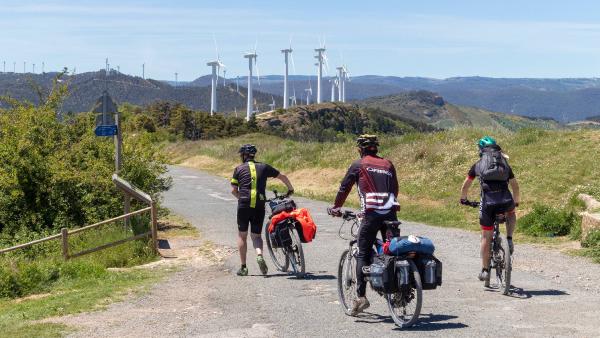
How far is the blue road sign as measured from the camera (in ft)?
56.7

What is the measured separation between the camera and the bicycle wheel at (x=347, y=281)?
9.27 meters

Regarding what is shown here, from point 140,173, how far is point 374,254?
14.2 metres

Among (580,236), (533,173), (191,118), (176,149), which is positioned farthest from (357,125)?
(580,236)

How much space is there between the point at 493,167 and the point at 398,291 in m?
2.71

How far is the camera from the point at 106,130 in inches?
687

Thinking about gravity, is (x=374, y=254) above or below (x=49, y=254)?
above

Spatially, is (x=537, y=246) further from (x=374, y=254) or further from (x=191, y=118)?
(x=191, y=118)

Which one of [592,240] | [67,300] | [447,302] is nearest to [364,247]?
[447,302]

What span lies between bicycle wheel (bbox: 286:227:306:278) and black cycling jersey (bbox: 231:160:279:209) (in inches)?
26.2

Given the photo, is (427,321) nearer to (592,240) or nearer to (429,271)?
(429,271)

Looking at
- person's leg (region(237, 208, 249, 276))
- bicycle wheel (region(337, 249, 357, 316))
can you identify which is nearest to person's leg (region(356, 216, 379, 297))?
bicycle wheel (region(337, 249, 357, 316))

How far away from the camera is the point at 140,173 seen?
22219mm

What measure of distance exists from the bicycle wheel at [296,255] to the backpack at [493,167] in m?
3.04

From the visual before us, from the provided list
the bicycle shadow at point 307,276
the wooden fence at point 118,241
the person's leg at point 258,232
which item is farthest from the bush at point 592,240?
the wooden fence at point 118,241
